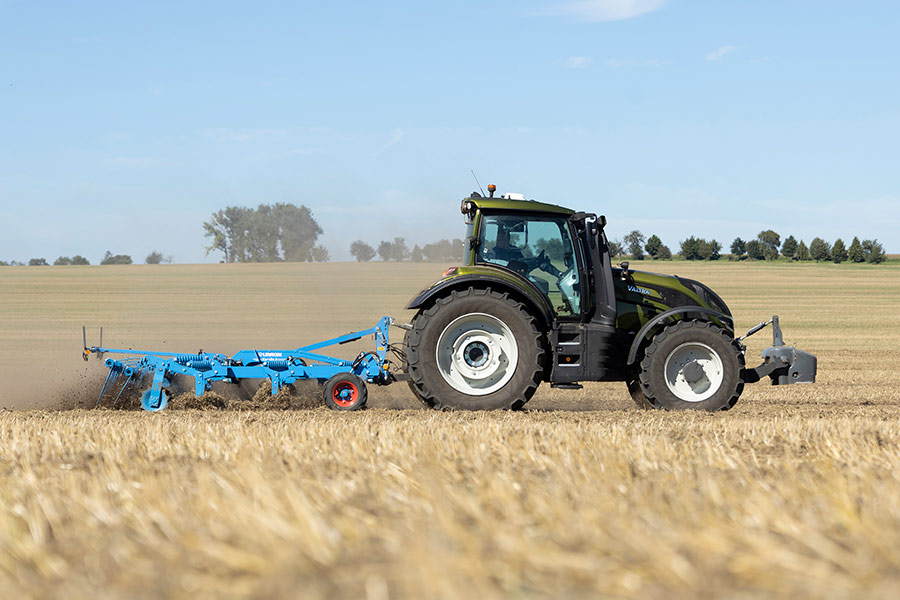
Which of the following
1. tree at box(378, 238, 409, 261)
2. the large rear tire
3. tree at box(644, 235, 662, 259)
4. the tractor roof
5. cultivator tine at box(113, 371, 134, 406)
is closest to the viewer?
the large rear tire

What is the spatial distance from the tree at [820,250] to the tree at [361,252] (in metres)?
53.8

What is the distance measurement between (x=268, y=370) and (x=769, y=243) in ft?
→ 186

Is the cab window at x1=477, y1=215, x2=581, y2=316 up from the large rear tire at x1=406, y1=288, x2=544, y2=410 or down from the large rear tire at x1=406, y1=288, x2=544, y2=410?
up

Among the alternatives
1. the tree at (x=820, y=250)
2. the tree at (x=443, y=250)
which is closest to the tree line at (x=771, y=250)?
the tree at (x=820, y=250)

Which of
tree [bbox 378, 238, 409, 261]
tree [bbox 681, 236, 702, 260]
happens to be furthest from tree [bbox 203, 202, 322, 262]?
tree [bbox 681, 236, 702, 260]

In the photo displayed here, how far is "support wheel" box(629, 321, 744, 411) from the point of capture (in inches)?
339

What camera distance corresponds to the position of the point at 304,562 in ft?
8.07

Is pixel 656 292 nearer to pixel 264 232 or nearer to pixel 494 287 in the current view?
pixel 494 287

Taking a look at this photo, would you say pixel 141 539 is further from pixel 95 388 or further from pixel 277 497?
pixel 95 388

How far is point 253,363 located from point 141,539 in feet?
22.2

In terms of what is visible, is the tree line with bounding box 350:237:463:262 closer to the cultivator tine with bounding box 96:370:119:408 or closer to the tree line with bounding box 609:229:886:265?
the cultivator tine with bounding box 96:370:119:408

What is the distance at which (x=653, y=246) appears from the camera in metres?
53.7

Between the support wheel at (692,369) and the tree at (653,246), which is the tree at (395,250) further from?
the tree at (653,246)

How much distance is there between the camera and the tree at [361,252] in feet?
55.8
